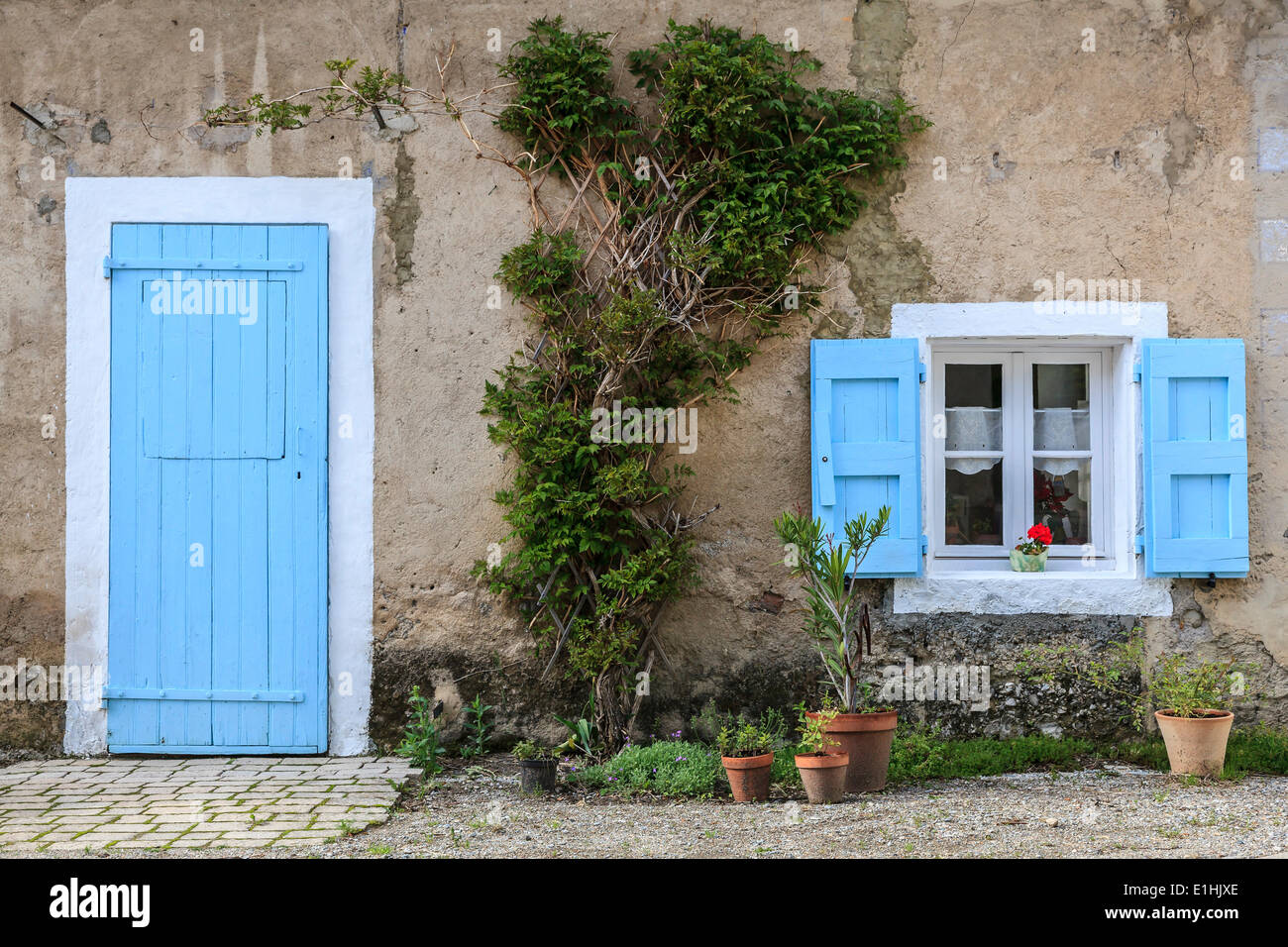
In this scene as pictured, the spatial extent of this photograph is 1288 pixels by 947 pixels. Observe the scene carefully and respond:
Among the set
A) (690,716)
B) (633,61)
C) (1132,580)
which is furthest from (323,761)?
(1132,580)

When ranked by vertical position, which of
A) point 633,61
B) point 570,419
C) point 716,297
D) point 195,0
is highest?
point 195,0

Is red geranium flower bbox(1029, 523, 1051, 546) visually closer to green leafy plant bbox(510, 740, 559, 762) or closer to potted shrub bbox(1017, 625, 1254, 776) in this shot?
potted shrub bbox(1017, 625, 1254, 776)

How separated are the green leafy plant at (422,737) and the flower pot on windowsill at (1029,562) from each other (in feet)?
9.25

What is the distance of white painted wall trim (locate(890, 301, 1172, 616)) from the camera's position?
498 cm

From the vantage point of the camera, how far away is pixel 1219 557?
16.1 feet

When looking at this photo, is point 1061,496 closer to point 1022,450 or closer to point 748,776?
point 1022,450

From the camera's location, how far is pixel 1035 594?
498 centimetres

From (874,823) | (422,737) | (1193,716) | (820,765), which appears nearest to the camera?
(874,823)

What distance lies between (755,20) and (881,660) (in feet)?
10.0

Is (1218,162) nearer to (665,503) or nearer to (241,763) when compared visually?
(665,503)

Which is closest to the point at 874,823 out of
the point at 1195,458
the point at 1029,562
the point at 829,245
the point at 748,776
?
the point at 748,776

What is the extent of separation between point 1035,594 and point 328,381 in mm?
3435

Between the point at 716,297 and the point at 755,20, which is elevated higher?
the point at 755,20

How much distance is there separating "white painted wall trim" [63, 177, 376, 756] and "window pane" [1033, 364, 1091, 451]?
10.5ft
